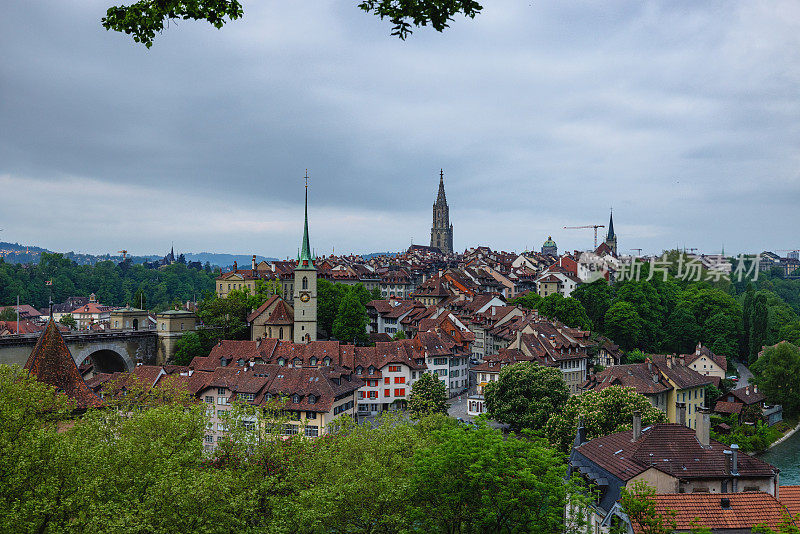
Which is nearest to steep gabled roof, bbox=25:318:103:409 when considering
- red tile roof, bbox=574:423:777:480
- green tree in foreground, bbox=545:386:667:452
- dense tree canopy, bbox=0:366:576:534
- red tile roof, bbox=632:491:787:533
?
dense tree canopy, bbox=0:366:576:534

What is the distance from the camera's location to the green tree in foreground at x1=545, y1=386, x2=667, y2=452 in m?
33.0

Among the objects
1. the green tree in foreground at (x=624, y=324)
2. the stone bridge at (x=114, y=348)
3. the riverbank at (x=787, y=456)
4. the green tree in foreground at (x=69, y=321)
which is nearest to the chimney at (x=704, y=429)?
the riverbank at (x=787, y=456)

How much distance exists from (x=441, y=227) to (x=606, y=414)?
152 meters

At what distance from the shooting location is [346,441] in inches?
849

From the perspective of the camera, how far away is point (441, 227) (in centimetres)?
18462

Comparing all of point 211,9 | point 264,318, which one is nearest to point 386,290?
point 264,318

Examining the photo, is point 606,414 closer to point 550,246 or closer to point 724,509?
point 724,509

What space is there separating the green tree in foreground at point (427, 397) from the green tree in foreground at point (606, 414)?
973 centimetres

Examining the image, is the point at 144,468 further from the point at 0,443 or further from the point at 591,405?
the point at 591,405

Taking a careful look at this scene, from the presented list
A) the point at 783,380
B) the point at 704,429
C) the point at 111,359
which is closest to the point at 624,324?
the point at 783,380

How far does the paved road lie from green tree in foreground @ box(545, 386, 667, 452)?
35.6 m

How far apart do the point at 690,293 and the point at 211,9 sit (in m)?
86.2

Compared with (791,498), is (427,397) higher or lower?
lower

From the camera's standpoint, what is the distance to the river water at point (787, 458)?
39375 millimetres
